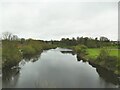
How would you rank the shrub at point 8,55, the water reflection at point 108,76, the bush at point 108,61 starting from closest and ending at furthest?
the water reflection at point 108,76 → the bush at point 108,61 → the shrub at point 8,55

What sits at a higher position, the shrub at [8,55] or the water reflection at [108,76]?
the shrub at [8,55]

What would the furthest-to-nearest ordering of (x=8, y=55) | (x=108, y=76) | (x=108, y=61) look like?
(x=108, y=61) < (x=8, y=55) < (x=108, y=76)

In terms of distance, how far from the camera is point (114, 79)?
22812 millimetres

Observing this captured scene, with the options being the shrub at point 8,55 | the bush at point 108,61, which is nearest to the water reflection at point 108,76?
the bush at point 108,61

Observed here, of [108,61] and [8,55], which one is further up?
[8,55]

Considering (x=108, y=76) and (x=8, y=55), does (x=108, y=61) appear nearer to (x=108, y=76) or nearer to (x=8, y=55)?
(x=108, y=76)

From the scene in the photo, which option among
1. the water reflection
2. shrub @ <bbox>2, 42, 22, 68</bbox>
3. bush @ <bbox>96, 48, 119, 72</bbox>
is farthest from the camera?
shrub @ <bbox>2, 42, 22, 68</bbox>

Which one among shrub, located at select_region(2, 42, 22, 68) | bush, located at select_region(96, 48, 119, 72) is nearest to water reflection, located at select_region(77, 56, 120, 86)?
bush, located at select_region(96, 48, 119, 72)

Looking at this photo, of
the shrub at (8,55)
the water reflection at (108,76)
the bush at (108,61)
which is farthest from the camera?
the shrub at (8,55)

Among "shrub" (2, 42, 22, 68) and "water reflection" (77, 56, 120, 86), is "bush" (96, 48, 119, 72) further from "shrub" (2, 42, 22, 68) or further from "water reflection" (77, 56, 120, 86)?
"shrub" (2, 42, 22, 68)

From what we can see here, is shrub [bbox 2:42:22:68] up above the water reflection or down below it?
above

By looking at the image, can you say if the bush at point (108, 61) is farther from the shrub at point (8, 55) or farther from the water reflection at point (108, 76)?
the shrub at point (8, 55)

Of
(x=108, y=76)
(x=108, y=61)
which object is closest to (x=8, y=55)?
(x=108, y=76)

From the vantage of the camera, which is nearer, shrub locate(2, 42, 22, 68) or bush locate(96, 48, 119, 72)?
bush locate(96, 48, 119, 72)
